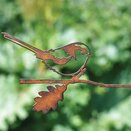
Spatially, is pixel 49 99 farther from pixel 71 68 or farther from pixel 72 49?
pixel 71 68

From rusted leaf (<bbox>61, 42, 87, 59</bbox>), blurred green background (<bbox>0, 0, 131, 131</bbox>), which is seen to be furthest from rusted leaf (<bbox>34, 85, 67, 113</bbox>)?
blurred green background (<bbox>0, 0, 131, 131</bbox>)

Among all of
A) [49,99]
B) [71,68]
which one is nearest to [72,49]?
[49,99]

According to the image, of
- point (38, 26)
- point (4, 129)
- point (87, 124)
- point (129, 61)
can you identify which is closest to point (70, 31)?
point (38, 26)

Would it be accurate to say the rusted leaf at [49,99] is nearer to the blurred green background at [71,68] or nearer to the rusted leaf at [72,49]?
the rusted leaf at [72,49]

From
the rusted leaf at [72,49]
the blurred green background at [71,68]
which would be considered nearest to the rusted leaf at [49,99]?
the rusted leaf at [72,49]

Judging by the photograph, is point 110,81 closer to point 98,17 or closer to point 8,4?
point 98,17

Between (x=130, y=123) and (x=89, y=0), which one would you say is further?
(x=89, y=0)
